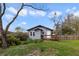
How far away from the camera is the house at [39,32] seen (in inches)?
154

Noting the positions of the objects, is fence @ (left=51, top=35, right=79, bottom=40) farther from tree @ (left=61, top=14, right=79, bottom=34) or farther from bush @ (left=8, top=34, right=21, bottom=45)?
bush @ (left=8, top=34, right=21, bottom=45)

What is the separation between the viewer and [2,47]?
12.9ft

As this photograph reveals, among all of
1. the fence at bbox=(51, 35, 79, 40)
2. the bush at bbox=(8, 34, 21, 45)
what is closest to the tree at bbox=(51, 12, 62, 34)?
the fence at bbox=(51, 35, 79, 40)

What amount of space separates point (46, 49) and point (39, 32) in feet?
0.51

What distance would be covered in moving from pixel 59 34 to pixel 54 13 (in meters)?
0.18

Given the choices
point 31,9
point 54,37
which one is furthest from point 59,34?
point 31,9

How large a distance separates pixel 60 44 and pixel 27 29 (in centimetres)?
30

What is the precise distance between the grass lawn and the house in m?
0.06

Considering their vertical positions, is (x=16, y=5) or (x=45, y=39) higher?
(x=16, y=5)

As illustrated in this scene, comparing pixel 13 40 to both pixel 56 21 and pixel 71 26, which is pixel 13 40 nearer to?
pixel 56 21

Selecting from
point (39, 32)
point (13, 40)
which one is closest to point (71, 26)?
point (39, 32)

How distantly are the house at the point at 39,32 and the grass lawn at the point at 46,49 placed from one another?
0.06m

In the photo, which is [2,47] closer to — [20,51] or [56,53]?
[20,51]

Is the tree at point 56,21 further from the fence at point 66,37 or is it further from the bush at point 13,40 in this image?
the bush at point 13,40
